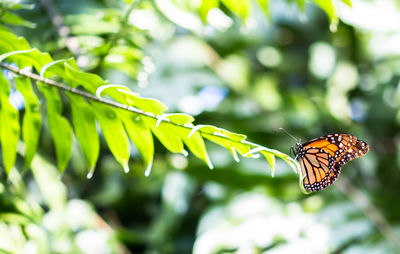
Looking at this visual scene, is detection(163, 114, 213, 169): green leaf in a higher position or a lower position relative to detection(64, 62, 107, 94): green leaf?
lower

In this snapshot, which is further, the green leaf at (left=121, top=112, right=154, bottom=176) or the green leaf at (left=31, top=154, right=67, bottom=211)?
the green leaf at (left=31, top=154, right=67, bottom=211)

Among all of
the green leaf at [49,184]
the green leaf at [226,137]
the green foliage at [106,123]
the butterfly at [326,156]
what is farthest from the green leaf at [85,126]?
the green leaf at [49,184]

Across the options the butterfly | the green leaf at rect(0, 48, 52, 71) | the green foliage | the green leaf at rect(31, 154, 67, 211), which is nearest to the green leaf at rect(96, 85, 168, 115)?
the green foliage

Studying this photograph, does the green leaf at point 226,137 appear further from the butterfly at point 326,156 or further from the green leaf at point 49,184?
the green leaf at point 49,184

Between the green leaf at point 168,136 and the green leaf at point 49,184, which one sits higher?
the green leaf at point 49,184

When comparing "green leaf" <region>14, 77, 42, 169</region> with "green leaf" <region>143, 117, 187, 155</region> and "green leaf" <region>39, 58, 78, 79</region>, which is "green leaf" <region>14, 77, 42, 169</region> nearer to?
"green leaf" <region>39, 58, 78, 79</region>

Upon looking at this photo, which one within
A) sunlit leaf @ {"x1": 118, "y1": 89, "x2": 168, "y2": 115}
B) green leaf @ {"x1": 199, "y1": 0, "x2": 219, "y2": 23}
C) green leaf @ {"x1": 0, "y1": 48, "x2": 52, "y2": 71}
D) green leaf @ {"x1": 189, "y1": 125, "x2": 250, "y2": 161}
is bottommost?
green leaf @ {"x1": 189, "y1": 125, "x2": 250, "y2": 161}

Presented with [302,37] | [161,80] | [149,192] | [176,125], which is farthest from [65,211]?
[302,37]
